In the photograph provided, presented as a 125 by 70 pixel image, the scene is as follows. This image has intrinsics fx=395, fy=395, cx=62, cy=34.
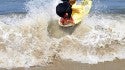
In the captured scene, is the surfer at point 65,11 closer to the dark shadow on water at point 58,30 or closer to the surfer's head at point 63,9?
the surfer's head at point 63,9

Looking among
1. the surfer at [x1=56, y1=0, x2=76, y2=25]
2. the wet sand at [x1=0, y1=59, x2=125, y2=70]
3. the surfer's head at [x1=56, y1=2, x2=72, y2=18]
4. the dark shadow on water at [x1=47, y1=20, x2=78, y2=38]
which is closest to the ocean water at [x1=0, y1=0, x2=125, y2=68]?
the dark shadow on water at [x1=47, y1=20, x2=78, y2=38]

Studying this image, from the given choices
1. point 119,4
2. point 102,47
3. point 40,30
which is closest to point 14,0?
point 119,4

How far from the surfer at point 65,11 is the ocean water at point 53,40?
0.36 metres

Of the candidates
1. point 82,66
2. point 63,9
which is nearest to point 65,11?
point 63,9

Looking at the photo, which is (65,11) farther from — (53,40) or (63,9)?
(53,40)

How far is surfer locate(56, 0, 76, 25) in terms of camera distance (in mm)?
9570

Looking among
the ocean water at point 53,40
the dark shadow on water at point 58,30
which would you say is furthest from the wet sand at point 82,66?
the dark shadow on water at point 58,30

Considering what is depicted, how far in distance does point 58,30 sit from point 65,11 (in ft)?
2.31

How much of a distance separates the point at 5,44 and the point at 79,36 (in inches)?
74.8

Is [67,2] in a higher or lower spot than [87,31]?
higher

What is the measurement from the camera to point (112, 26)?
36.1ft

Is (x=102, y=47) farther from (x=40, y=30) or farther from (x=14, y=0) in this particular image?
(x=14, y=0)

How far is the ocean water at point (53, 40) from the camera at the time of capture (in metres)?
9.23

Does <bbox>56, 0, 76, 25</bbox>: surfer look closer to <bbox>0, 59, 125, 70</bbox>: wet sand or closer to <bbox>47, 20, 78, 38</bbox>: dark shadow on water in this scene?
<bbox>47, 20, 78, 38</bbox>: dark shadow on water
